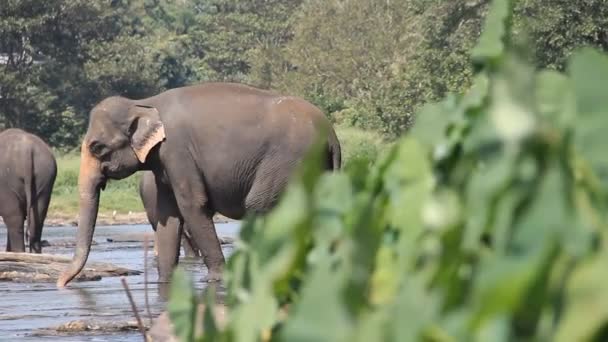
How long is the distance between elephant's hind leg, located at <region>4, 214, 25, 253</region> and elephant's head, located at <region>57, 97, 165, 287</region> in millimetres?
7303

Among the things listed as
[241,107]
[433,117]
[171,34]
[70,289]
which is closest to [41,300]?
[70,289]

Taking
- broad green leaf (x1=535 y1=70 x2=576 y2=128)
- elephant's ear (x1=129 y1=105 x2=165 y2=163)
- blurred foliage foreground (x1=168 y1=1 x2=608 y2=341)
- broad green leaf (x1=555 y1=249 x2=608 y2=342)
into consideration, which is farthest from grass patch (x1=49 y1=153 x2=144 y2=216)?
broad green leaf (x1=555 y1=249 x2=608 y2=342)

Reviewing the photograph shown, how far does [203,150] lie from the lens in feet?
43.5

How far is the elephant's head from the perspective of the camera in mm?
13117

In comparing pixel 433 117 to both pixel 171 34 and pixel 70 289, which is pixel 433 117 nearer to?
pixel 70 289

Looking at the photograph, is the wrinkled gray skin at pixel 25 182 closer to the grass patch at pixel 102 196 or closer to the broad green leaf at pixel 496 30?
the grass patch at pixel 102 196

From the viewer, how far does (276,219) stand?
1.82 meters

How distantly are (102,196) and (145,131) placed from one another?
26.4 meters

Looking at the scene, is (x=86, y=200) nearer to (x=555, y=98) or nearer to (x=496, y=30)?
(x=496, y=30)

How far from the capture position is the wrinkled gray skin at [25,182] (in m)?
21.2

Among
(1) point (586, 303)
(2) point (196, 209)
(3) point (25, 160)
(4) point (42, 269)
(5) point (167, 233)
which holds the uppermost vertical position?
(1) point (586, 303)

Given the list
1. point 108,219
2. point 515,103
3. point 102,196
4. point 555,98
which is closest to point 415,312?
point 515,103

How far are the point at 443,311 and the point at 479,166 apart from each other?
1.33ft

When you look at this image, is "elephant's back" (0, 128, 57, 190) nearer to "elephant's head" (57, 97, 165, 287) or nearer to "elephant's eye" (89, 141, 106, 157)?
"elephant's head" (57, 97, 165, 287)
